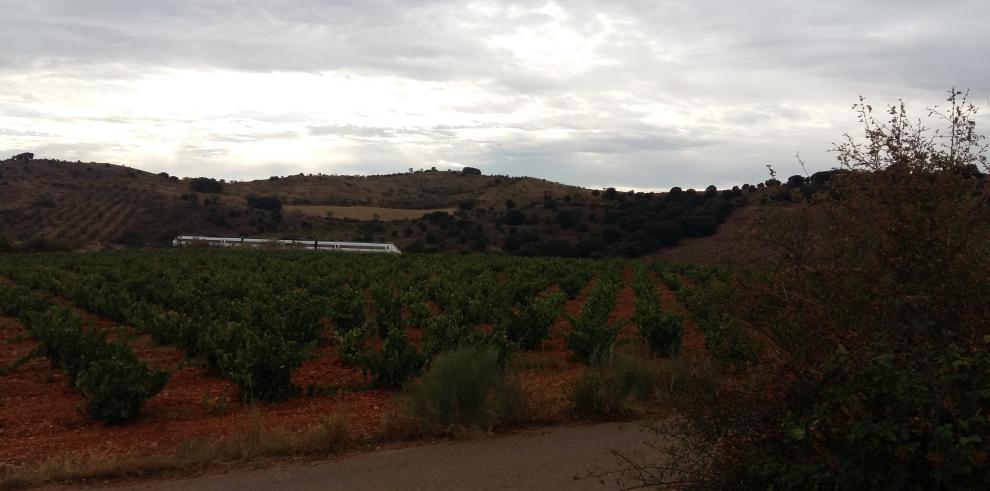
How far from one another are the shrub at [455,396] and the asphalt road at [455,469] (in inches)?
13.0

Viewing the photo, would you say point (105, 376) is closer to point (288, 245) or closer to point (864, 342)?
point (864, 342)

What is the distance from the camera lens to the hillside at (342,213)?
212ft

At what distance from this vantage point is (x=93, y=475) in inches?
283

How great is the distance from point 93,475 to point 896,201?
6.68 metres

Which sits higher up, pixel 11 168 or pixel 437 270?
pixel 11 168

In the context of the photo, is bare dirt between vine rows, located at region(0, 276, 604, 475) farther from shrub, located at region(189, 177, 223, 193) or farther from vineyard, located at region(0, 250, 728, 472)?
shrub, located at region(189, 177, 223, 193)

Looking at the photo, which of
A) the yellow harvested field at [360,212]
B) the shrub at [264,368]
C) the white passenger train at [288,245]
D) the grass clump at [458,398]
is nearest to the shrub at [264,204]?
the yellow harvested field at [360,212]

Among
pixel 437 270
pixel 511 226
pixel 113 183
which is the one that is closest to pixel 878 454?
pixel 437 270

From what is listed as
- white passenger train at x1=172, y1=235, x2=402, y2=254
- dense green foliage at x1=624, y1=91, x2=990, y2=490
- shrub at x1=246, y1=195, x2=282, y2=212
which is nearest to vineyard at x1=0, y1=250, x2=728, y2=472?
dense green foliage at x1=624, y1=91, x2=990, y2=490

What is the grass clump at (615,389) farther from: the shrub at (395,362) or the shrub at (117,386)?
the shrub at (117,386)

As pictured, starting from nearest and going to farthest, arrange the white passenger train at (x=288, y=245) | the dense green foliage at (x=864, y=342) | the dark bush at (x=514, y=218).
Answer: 1. the dense green foliage at (x=864, y=342)
2. the white passenger train at (x=288, y=245)
3. the dark bush at (x=514, y=218)

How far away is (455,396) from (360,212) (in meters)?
86.0

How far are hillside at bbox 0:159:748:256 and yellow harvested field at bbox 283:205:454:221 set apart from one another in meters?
0.20

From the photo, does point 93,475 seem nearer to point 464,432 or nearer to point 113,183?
point 464,432
